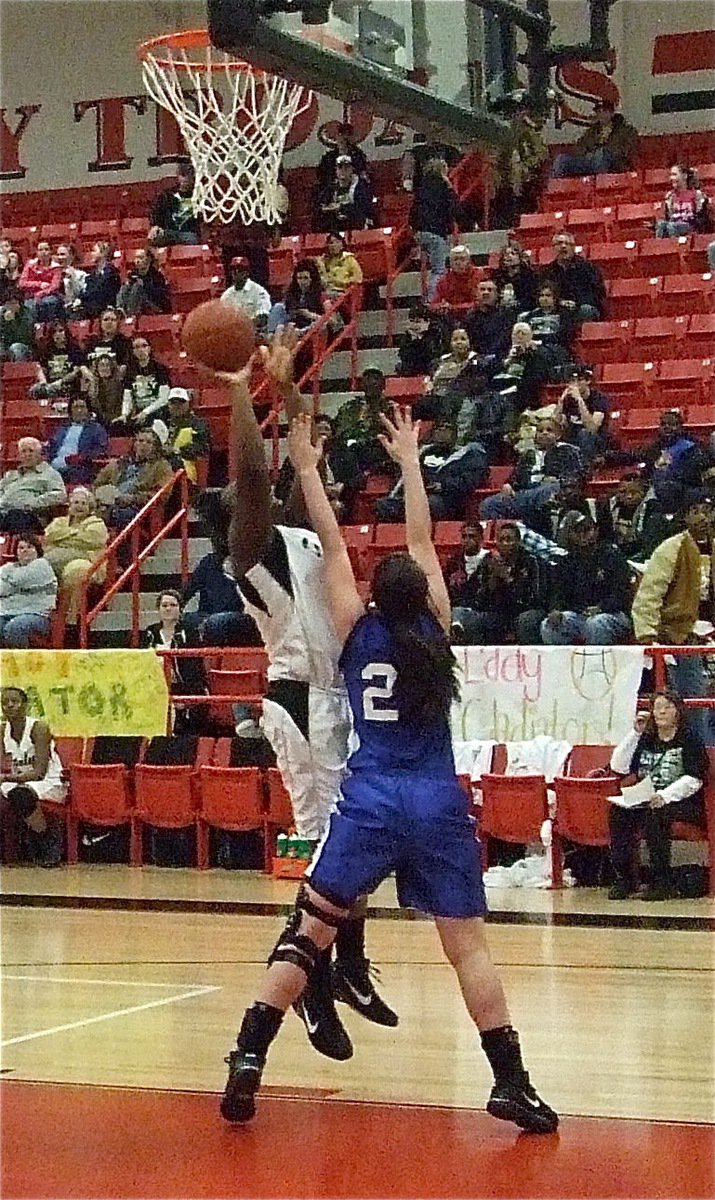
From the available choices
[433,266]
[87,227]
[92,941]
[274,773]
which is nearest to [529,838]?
[274,773]

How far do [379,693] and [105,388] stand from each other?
11.8 meters

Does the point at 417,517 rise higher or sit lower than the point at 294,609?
higher

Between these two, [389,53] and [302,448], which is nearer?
[302,448]

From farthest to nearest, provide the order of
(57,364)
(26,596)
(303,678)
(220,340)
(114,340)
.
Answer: (57,364) < (114,340) < (26,596) < (303,678) < (220,340)

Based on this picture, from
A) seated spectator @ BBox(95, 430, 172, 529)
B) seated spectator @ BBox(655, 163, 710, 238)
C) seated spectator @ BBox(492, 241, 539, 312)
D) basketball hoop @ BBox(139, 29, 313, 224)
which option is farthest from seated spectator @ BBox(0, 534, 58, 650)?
seated spectator @ BBox(655, 163, 710, 238)

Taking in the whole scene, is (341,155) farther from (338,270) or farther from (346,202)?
(338,270)

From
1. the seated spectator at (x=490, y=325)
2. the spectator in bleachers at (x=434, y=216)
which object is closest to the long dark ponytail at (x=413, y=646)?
the seated spectator at (x=490, y=325)

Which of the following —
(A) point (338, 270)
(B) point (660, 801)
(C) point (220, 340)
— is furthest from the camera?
(A) point (338, 270)

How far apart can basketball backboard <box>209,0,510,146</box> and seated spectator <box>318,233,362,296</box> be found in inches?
337

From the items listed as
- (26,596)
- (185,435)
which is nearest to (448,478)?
(185,435)

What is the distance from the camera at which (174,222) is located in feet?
60.8

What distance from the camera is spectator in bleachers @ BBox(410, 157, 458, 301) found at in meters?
16.7

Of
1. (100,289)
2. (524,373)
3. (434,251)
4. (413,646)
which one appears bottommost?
(413,646)

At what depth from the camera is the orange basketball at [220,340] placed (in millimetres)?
5328
